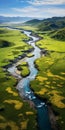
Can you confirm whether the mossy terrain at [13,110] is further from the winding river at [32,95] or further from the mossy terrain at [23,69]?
the mossy terrain at [23,69]

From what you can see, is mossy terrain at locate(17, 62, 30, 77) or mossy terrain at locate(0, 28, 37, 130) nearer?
mossy terrain at locate(0, 28, 37, 130)

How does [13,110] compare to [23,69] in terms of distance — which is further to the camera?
[23,69]

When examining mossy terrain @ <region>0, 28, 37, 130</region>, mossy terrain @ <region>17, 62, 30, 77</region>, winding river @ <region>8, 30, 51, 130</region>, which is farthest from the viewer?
mossy terrain @ <region>17, 62, 30, 77</region>

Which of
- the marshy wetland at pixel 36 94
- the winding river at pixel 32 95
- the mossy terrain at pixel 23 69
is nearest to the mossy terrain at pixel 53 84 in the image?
the marshy wetland at pixel 36 94

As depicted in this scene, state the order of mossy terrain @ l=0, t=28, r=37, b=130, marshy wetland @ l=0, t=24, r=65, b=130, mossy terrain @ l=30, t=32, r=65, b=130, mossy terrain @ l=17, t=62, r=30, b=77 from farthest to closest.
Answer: mossy terrain @ l=17, t=62, r=30, b=77 < mossy terrain @ l=30, t=32, r=65, b=130 < marshy wetland @ l=0, t=24, r=65, b=130 < mossy terrain @ l=0, t=28, r=37, b=130

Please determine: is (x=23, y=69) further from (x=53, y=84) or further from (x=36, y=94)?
(x=36, y=94)

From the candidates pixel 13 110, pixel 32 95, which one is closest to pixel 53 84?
pixel 32 95

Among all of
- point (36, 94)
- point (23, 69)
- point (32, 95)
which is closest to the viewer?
point (36, 94)

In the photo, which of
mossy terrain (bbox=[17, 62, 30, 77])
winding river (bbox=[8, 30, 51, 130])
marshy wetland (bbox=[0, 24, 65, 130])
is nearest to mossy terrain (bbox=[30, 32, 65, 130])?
marshy wetland (bbox=[0, 24, 65, 130])

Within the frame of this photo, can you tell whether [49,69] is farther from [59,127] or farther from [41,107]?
[59,127]

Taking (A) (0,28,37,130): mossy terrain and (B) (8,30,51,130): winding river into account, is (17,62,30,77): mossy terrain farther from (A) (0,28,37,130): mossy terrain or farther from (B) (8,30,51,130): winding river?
(A) (0,28,37,130): mossy terrain

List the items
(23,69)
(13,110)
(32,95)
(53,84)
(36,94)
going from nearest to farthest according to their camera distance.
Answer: (13,110) < (36,94) < (32,95) < (53,84) < (23,69)

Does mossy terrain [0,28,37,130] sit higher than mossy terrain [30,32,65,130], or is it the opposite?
mossy terrain [0,28,37,130]
